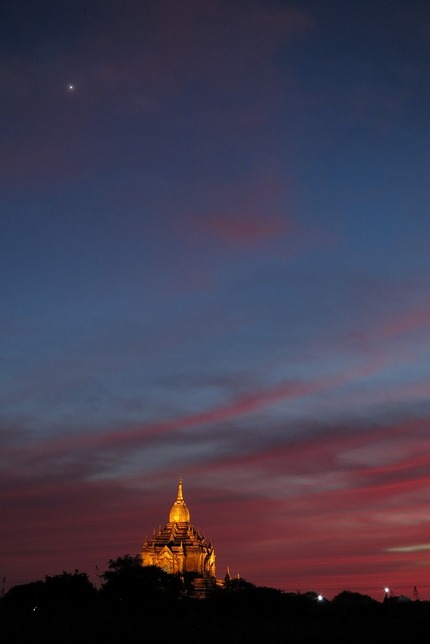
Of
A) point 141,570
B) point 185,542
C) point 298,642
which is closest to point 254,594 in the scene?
point 141,570

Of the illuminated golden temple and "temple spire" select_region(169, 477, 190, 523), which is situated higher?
"temple spire" select_region(169, 477, 190, 523)

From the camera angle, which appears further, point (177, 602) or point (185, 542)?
point (185, 542)

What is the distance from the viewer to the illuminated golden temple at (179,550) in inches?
5433

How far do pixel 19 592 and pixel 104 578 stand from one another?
1294cm

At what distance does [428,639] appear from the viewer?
135 feet

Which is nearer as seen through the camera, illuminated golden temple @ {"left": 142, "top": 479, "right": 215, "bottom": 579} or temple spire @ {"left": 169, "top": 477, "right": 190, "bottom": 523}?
illuminated golden temple @ {"left": 142, "top": 479, "right": 215, "bottom": 579}

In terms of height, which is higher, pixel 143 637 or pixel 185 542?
pixel 185 542

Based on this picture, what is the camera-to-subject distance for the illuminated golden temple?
138 metres

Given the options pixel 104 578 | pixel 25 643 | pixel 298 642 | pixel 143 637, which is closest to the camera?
pixel 25 643

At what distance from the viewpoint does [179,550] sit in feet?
457

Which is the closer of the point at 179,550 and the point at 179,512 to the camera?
the point at 179,550

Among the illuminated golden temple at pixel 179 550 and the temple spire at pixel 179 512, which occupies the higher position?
the temple spire at pixel 179 512

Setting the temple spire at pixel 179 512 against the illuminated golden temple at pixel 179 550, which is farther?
the temple spire at pixel 179 512

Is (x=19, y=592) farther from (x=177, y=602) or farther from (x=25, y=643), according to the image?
(x=25, y=643)
